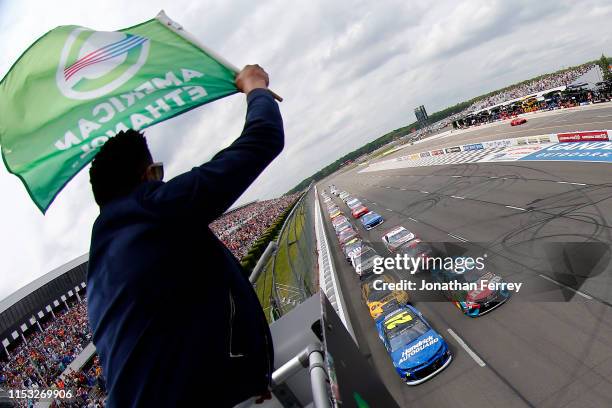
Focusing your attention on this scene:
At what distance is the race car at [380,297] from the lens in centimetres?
1639

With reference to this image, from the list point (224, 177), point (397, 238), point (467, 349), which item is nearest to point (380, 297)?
point (467, 349)

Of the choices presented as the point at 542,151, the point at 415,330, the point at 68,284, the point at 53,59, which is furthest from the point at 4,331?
the point at 542,151

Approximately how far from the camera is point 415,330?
13.4 m

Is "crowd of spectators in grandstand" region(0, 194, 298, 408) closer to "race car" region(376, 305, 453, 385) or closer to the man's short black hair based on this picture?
"race car" region(376, 305, 453, 385)

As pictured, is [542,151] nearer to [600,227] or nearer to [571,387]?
[600,227]

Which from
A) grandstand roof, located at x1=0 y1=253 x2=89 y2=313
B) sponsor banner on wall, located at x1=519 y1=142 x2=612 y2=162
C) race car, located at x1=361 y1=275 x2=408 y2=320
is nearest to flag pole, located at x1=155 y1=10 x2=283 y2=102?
race car, located at x1=361 y1=275 x2=408 y2=320

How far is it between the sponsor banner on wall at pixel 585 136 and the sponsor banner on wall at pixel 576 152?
276 mm

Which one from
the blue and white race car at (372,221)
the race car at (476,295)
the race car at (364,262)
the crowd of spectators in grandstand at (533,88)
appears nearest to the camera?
the race car at (476,295)

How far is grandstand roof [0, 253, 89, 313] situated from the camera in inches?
1640

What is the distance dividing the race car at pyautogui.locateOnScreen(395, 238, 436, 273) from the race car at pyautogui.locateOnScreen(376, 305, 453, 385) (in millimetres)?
5789

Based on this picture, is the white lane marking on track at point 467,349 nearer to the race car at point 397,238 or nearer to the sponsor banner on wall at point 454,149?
the race car at point 397,238

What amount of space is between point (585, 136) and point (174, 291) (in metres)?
35.1

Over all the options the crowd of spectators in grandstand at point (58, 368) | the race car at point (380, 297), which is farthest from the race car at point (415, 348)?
the crowd of spectators in grandstand at point (58, 368)

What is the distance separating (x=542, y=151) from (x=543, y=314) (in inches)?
1015
